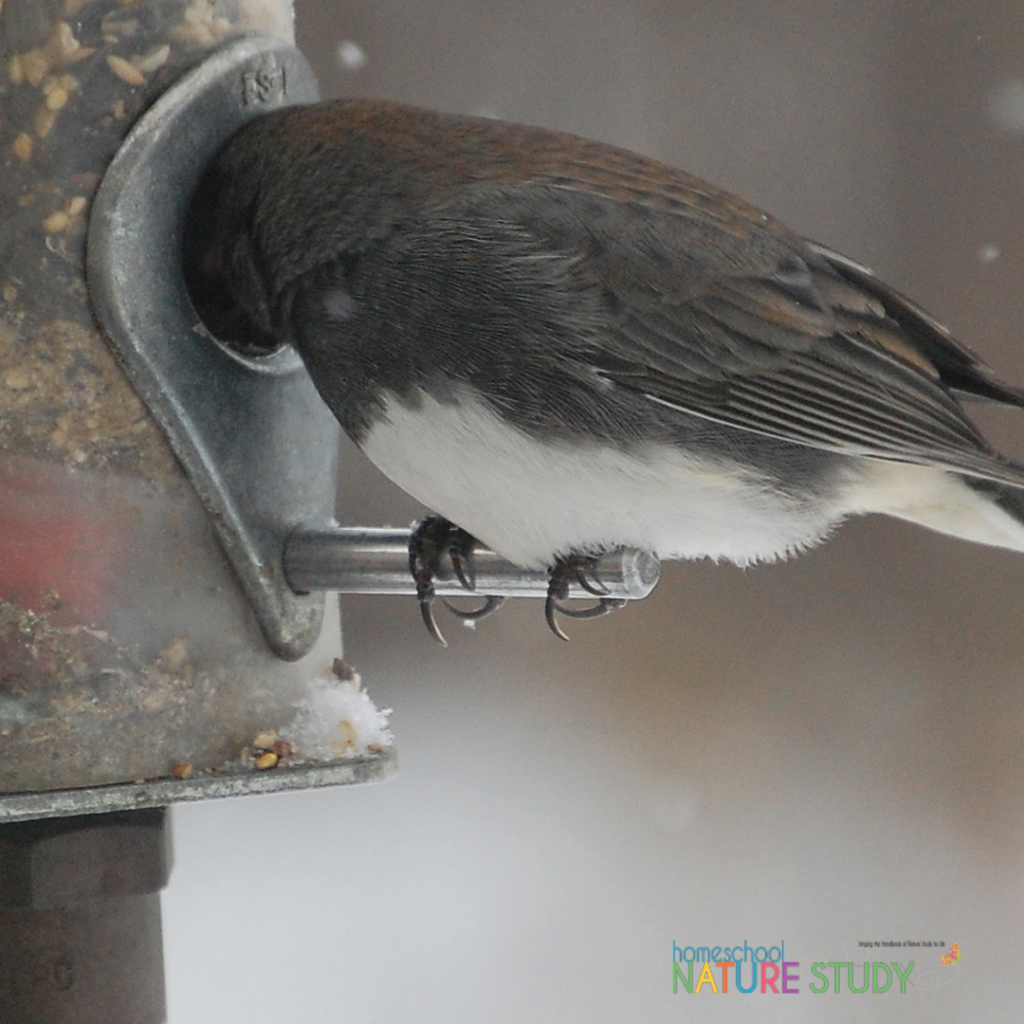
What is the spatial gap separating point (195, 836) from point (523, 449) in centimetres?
249

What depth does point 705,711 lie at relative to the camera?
4465 millimetres

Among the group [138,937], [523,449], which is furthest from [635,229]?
[138,937]

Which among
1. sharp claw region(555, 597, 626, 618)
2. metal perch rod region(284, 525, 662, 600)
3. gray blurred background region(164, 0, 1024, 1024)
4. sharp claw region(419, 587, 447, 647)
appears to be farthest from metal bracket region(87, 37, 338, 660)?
gray blurred background region(164, 0, 1024, 1024)

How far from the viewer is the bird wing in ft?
7.21

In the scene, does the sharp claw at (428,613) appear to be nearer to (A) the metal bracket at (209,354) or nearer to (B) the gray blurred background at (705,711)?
(A) the metal bracket at (209,354)

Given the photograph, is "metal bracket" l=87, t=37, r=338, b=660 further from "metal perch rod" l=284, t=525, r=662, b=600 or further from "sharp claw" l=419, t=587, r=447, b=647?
"sharp claw" l=419, t=587, r=447, b=647

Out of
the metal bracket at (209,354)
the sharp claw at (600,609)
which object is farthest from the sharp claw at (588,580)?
the metal bracket at (209,354)

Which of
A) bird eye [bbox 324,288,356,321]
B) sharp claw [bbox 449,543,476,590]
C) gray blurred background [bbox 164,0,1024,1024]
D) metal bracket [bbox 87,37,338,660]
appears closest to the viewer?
metal bracket [bbox 87,37,338,660]

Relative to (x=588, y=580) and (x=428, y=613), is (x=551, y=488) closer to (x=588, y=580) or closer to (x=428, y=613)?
(x=588, y=580)

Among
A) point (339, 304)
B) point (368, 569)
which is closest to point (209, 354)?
point (339, 304)

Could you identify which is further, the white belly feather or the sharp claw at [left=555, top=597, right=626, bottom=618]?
the sharp claw at [left=555, top=597, right=626, bottom=618]

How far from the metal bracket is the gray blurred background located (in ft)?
6.13

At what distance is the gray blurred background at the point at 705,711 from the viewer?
4.00m

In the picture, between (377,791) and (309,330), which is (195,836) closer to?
(377,791)
